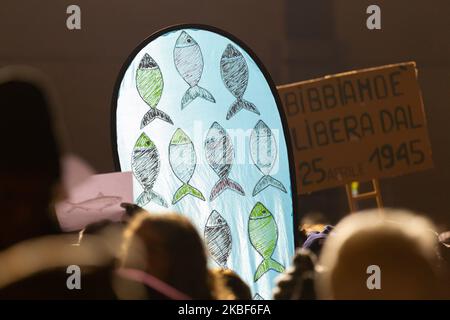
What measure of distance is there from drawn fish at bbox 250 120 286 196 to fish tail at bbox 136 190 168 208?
0.42 metres

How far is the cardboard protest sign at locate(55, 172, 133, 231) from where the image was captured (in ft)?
6.93

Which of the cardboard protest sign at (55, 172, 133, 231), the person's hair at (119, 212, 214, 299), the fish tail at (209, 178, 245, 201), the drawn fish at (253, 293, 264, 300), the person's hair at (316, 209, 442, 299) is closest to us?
the person's hair at (316, 209, 442, 299)

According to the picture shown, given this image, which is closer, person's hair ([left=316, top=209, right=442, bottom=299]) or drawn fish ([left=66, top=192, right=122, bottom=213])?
person's hair ([left=316, top=209, right=442, bottom=299])

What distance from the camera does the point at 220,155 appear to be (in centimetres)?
332

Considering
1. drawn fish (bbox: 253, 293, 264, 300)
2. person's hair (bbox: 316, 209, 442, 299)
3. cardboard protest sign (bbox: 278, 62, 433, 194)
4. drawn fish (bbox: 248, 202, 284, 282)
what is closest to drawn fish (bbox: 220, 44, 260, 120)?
cardboard protest sign (bbox: 278, 62, 433, 194)

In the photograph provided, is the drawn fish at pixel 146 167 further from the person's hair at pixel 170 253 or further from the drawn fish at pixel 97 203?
the person's hair at pixel 170 253

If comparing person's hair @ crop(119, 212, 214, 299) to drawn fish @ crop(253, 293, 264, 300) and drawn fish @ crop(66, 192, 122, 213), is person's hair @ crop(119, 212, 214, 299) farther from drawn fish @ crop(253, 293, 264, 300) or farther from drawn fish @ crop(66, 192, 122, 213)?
drawn fish @ crop(253, 293, 264, 300)

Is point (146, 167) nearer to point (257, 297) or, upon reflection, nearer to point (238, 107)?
point (238, 107)

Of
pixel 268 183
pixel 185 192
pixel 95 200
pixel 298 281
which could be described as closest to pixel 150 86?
pixel 185 192

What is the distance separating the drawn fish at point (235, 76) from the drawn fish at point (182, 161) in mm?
215

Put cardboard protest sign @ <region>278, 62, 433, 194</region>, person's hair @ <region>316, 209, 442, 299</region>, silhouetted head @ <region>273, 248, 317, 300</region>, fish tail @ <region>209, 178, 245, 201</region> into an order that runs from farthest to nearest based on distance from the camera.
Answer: cardboard protest sign @ <region>278, 62, 433, 194</region>
fish tail @ <region>209, 178, 245, 201</region>
silhouetted head @ <region>273, 248, 317, 300</region>
person's hair @ <region>316, 209, 442, 299</region>

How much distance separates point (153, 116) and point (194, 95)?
0.20 meters

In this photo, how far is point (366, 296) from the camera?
164cm
